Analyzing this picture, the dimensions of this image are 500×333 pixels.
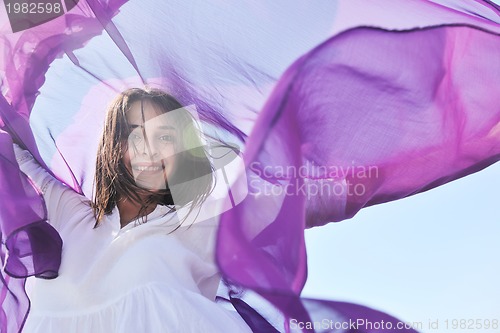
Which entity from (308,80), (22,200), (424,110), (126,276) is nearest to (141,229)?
(126,276)

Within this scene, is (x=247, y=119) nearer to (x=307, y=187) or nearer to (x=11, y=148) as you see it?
(x=307, y=187)

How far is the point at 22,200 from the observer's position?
94.9 inches

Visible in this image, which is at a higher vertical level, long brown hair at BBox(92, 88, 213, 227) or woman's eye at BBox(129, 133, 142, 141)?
woman's eye at BBox(129, 133, 142, 141)

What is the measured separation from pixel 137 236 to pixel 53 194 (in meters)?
0.32

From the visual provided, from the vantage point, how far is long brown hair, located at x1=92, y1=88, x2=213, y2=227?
250 cm

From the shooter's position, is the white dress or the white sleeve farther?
the white sleeve

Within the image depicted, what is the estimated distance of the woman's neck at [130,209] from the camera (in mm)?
2512

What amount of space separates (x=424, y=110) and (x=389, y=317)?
1.90ft

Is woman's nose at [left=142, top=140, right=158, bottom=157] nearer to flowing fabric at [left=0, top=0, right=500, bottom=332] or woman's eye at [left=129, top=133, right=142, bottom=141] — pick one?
woman's eye at [left=129, top=133, right=142, bottom=141]

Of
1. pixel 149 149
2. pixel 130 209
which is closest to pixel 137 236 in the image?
pixel 130 209

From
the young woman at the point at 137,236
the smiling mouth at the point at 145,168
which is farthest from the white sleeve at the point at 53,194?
the smiling mouth at the point at 145,168

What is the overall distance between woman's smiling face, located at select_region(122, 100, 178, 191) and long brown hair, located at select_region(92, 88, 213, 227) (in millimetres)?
16

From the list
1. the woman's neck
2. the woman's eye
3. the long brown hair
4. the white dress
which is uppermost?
the woman's eye

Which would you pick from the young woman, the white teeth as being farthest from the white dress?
the white teeth
